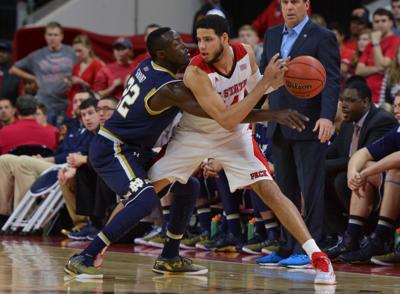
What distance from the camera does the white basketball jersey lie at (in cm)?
642

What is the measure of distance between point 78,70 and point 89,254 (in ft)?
22.2

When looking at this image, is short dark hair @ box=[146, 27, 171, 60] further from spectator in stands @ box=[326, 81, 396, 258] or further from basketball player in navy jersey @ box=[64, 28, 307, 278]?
spectator in stands @ box=[326, 81, 396, 258]

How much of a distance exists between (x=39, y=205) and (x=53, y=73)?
272 cm

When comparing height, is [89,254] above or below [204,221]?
above

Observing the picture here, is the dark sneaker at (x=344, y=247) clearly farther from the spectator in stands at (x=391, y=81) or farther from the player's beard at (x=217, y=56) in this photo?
the player's beard at (x=217, y=56)

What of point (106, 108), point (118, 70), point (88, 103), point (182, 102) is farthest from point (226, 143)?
point (118, 70)

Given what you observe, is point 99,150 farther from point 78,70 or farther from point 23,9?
point 23,9

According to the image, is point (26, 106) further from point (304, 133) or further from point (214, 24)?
point (214, 24)

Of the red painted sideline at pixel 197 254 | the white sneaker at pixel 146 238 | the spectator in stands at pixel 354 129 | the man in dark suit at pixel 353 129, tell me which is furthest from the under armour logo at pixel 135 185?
the white sneaker at pixel 146 238

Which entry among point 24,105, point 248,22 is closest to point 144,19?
point 248,22

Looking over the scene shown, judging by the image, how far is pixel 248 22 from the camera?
14719mm

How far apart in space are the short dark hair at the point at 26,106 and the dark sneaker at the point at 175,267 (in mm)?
4815

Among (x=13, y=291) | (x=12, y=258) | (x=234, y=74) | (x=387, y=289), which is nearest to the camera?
(x=13, y=291)

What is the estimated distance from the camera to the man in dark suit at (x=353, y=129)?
821 centimetres
